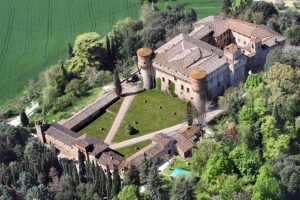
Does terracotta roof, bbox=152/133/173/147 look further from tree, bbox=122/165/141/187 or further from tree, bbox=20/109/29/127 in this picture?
tree, bbox=20/109/29/127

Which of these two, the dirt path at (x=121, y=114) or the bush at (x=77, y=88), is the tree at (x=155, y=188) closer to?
the dirt path at (x=121, y=114)

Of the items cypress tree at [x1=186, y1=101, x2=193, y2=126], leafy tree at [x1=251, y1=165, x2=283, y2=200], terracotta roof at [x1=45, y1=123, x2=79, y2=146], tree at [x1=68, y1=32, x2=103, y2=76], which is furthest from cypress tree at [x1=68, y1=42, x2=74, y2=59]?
leafy tree at [x1=251, y1=165, x2=283, y2=200]

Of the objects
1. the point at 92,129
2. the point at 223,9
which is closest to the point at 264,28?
the point at 223,9

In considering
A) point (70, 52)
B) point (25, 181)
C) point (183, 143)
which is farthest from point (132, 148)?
point (70, 52)

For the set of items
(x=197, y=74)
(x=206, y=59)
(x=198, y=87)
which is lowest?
(x=198, y=87)

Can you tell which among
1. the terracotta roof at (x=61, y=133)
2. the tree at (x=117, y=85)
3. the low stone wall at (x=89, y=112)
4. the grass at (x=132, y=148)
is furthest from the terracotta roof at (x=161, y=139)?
the tree at (x=117, y=85)

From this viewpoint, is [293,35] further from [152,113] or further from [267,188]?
[267,188]
